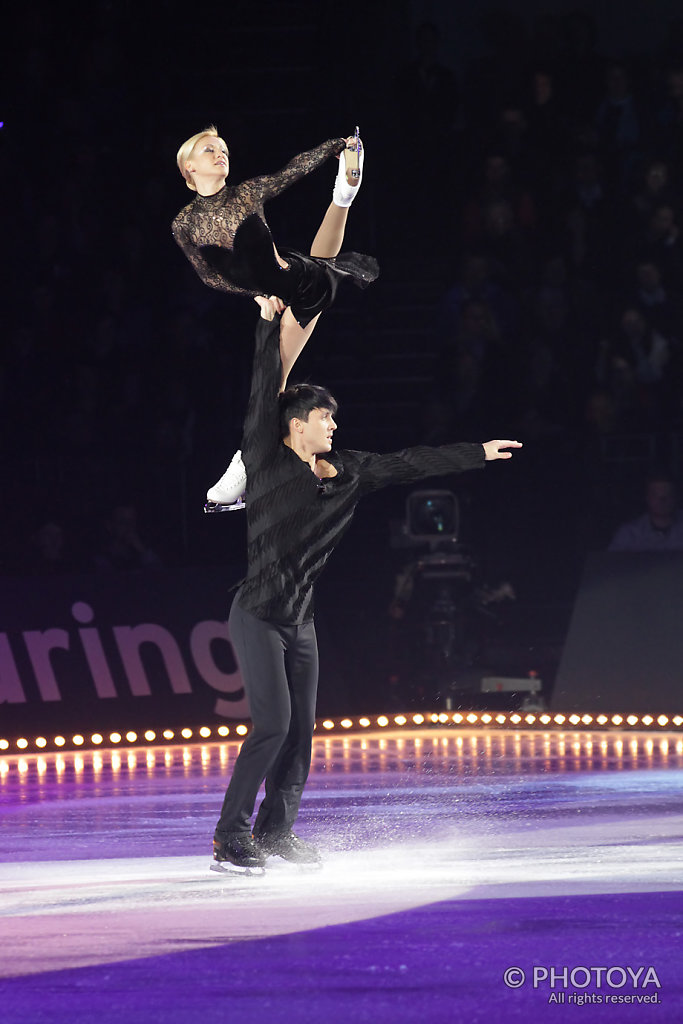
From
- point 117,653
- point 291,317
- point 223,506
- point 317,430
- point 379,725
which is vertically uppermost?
point 291,317

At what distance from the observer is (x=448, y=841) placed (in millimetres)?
5543

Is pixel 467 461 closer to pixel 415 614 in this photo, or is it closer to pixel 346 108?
pixel 415 614

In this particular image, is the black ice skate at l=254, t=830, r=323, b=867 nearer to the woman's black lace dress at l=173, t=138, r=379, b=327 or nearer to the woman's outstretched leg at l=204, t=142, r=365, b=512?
the woman's outstretched leg at l=204, t=142, r=365, b=512

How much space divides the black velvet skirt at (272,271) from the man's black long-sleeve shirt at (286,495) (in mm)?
106

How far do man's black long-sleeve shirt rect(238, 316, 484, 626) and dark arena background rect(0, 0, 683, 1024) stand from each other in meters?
0.85

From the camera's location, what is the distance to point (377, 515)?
10.6 m

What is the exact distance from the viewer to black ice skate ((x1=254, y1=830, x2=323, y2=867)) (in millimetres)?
4957

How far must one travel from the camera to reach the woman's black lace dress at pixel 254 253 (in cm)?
486

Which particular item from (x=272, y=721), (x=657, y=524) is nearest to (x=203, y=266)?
(x=272, y=721)

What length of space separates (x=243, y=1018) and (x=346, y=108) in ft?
32.2

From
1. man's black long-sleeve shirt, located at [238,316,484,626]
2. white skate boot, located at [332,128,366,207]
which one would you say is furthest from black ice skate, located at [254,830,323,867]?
white skate boot, located at [332,128,366,207]

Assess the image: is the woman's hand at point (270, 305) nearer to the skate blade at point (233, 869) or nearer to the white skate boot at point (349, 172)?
the white skate boot at point (349, 172)

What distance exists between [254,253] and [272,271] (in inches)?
3.1

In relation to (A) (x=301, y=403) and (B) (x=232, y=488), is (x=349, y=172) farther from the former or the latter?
(B) (x=232, y=488)
